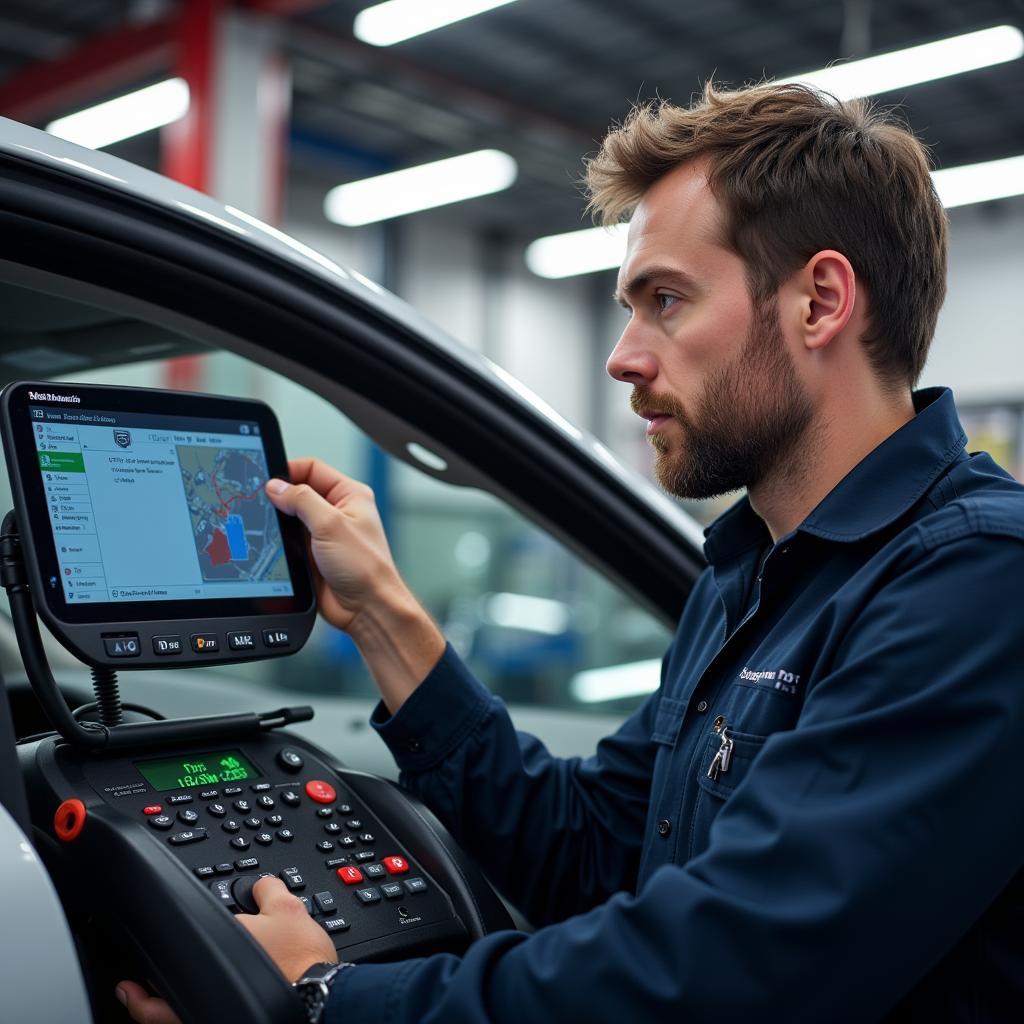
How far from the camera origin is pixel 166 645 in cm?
108

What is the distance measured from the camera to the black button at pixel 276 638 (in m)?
1.16

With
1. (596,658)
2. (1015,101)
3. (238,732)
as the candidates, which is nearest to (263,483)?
(238,732)

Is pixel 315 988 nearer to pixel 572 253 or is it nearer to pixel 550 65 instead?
pixel 550 65

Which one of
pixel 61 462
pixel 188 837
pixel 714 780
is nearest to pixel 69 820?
pixel 188 837

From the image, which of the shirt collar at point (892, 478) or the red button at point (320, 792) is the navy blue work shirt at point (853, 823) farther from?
the red button at point (320, 792)

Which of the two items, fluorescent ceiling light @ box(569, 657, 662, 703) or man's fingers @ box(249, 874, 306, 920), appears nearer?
man's fingers @ box(249, 874, 306, 920)

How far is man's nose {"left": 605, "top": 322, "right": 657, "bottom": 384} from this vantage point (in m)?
1.19

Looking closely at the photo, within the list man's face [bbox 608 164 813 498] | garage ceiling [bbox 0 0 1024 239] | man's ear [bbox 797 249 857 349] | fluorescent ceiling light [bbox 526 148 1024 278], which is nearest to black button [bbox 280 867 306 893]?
man's face [bbox 608 164 813 498]

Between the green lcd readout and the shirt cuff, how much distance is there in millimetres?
204

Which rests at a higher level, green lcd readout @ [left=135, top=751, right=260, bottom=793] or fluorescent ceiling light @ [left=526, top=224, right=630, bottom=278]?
fluorescent ceiling light @ [left=526, top=224, right=630, bottom=278]

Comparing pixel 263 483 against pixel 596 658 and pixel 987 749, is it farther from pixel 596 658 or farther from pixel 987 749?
pixel 596 658

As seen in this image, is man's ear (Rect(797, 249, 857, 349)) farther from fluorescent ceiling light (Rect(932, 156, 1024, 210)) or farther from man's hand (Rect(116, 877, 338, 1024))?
fluorescent ceiling light (Rect(932, 156, 1024, 210))

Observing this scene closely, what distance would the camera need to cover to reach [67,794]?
0.98 meters

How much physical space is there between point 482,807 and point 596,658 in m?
3.55
